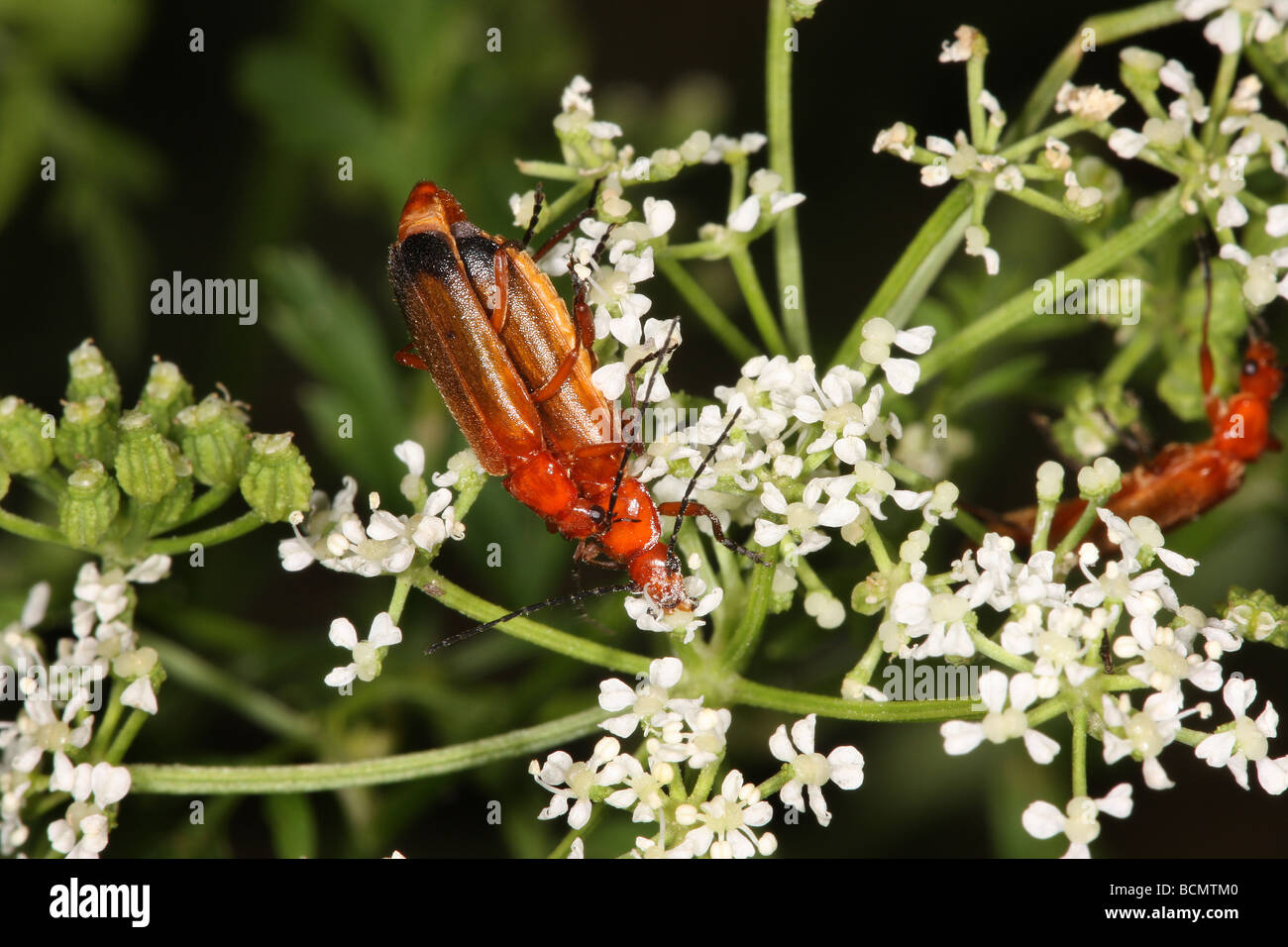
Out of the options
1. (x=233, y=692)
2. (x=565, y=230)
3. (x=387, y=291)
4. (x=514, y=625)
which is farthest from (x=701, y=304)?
(x=387, y=291)

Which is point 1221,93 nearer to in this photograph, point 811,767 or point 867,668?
point 867,668

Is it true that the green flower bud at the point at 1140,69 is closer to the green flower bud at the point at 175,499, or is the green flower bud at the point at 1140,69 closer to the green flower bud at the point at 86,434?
the green flower bud at the point at 175,499

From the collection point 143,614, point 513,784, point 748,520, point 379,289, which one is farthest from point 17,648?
point 379,289

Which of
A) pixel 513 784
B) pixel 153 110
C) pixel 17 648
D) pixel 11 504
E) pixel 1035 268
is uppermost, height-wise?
pixel 153 110

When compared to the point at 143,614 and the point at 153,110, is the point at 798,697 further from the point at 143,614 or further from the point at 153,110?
the point at 153,110

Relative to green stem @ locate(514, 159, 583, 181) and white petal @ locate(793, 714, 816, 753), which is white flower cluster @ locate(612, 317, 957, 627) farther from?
green stem @ locate(514, 159, 583, 181)

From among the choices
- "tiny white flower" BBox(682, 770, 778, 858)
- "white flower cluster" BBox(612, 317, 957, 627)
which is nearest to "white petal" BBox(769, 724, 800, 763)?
"tiny white flower" BBox(682, 770, 778, 858)

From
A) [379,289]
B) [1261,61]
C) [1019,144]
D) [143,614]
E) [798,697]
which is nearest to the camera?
[798,697]
